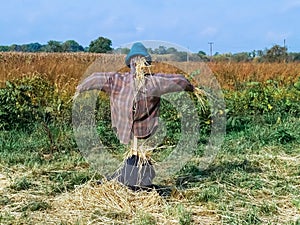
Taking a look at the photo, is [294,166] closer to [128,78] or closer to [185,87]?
[185,87]

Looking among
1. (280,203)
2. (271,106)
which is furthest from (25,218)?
(271,106)

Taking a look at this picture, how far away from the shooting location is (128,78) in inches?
135

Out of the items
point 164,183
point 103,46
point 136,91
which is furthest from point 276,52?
point 136,91

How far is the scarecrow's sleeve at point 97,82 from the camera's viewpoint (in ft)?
11.3

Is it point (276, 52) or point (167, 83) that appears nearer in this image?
point (167, 83)

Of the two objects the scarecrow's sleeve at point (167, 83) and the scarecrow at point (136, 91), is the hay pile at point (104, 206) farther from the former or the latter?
the scarecrow's sleeve at point (167, 83)

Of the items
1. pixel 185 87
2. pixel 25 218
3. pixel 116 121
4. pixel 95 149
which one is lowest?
pixel 25 218

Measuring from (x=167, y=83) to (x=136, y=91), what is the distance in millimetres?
234

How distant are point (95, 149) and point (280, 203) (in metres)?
2.00

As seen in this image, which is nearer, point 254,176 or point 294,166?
point 254,176

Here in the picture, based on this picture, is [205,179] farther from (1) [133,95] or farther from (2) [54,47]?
(2) [54,47]

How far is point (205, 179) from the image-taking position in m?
4.19

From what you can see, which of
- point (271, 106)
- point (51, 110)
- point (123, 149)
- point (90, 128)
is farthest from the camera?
point (271, 106)

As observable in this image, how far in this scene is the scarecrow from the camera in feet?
11.1
